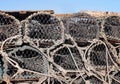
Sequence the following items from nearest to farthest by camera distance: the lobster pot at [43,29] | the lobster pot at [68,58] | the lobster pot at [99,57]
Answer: the lobster pot at [43,29], the lobster pot at [68,58], the lobster pot at [99,57]

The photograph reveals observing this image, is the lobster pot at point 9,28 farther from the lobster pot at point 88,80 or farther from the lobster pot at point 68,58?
the lobster pot at point 88,80

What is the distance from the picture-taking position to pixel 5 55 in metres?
6.08

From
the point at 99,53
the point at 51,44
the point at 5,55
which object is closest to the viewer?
the point at 5,55

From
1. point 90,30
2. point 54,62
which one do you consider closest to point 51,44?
point 54,62

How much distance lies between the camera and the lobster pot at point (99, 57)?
705 cm

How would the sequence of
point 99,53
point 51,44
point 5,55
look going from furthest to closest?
1. point 99,53
2. point 51,44
3. point 5,55

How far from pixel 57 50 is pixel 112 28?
138 centimetres

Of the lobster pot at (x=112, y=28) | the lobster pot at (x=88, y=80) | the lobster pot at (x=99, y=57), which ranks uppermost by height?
the lobster pot at (x=112, y=28)

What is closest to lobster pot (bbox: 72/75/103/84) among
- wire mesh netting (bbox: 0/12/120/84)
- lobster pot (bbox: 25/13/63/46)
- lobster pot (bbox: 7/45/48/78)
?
wire mesh netting (bbox: 0/12/120/84)

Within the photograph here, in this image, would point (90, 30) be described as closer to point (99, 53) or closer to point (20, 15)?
point (99, 53)

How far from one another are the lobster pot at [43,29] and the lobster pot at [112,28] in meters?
1.15

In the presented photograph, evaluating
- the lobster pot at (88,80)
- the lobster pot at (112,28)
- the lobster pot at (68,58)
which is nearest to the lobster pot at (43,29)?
the lobster pot at (68,58)

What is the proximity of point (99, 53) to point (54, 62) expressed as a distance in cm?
100

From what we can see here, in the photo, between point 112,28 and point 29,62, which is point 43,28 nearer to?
point 29,62
